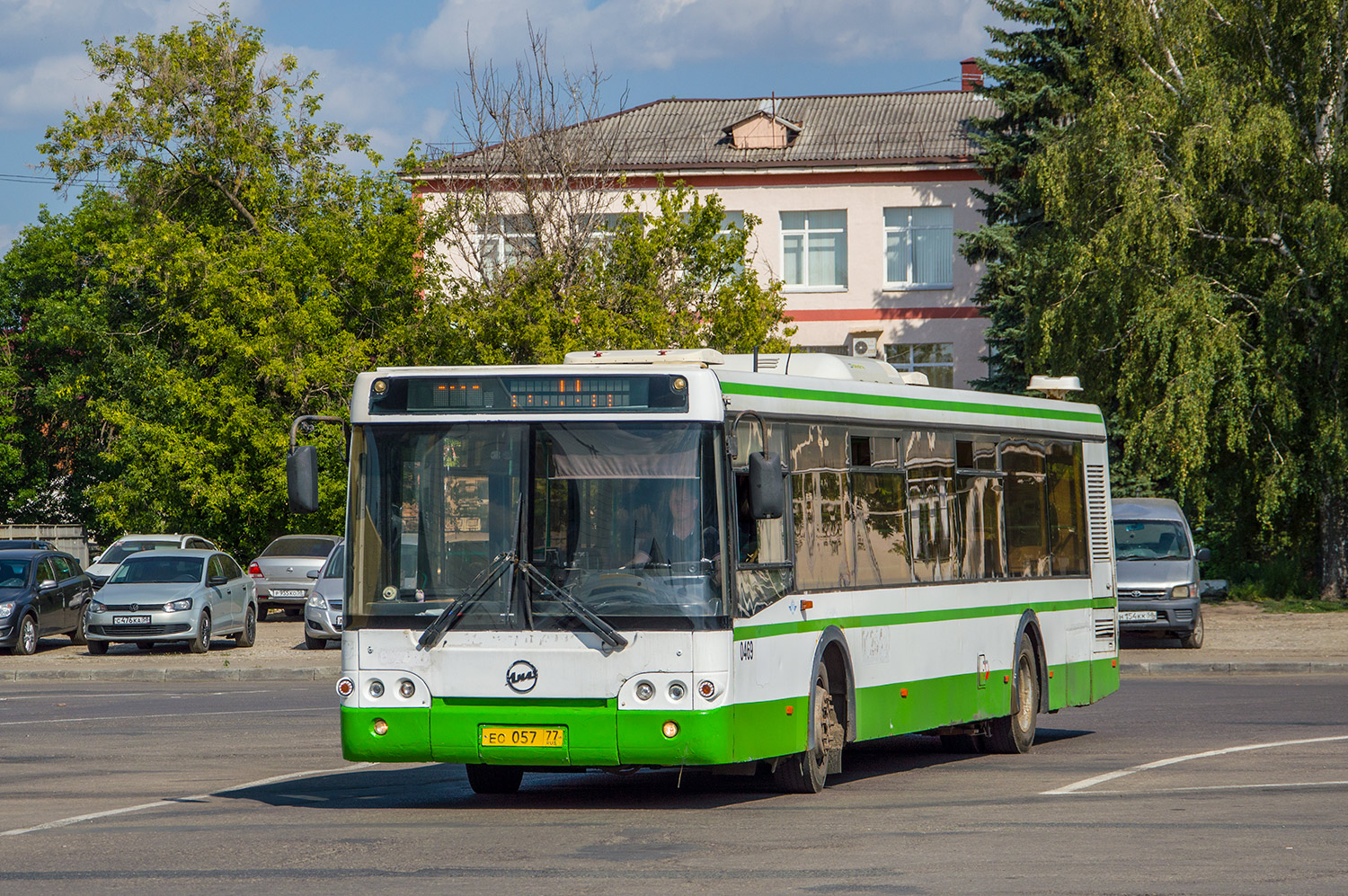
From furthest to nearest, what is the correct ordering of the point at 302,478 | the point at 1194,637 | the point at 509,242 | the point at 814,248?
the point at 814,248 → the point at 509,242 → the point at 1194,637 → the point at 302,478

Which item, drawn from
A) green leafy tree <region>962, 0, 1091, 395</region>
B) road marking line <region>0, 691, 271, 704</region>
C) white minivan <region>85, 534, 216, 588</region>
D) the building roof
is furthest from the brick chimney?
road marking line <region>0, 691, 271, 704</region>

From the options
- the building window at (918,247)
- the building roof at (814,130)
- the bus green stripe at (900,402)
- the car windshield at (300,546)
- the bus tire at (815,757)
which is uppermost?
the building roof at (814,130)

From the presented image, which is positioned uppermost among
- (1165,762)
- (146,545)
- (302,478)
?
(302,478)

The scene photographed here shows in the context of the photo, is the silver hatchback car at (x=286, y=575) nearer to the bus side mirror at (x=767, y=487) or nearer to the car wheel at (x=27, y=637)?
the car wheel at (x=27, y=637)

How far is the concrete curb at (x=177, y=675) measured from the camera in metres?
25.5

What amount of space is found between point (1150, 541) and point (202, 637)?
14.9m

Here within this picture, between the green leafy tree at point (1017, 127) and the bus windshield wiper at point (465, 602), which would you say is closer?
the bus windshield wiper at point (465, 602)

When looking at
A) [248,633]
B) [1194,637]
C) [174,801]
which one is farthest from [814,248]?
[174,801]

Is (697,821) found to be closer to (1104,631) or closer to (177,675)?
(1104,631)

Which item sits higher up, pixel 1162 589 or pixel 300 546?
pixel 300 546

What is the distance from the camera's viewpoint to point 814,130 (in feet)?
181

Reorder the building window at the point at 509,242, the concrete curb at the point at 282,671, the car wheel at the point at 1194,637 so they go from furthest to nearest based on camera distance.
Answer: the building window at the point at 509,242, the car wheel at the point at 1194,637, the concrete curb at the point at 282,671

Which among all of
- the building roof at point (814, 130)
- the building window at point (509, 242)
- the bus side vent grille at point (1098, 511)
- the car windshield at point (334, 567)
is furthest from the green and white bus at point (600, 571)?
the building roof at point (814, 130)

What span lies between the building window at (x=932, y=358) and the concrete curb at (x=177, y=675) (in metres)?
29.9
